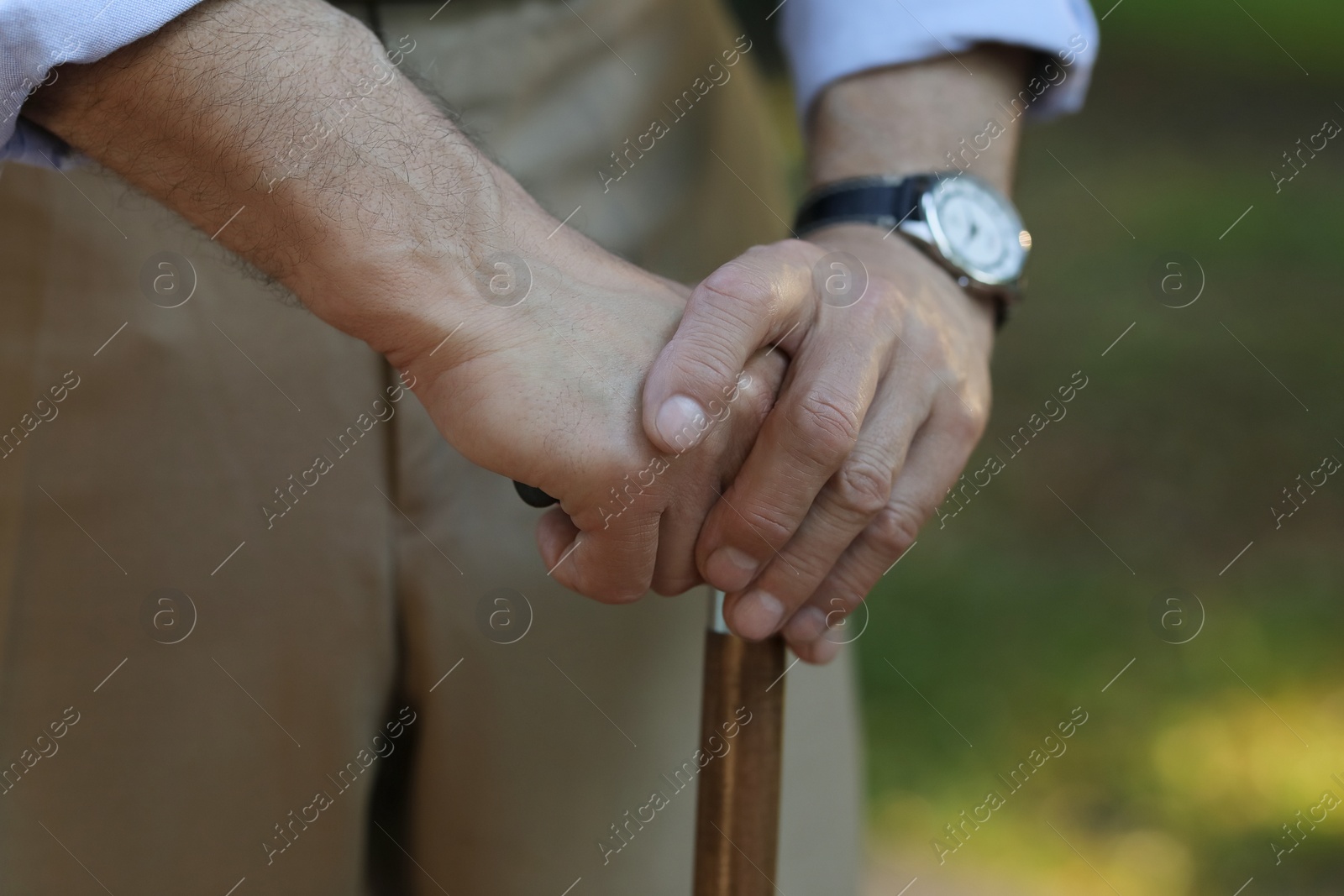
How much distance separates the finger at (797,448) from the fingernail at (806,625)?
0.20 feet

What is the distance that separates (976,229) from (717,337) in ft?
1.11

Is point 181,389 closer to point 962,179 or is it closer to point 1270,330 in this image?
point 962,179

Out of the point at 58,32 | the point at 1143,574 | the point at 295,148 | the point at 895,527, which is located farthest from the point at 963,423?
the point at 1143,574

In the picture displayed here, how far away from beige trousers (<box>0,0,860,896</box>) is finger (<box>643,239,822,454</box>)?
286mm

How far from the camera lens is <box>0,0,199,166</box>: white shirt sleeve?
1.69 feet

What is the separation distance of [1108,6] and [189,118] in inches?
226

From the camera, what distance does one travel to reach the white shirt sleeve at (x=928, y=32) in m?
0.83

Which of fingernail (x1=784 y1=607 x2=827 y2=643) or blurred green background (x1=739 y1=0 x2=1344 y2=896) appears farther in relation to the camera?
blurred green background (x1=739 y1=0 x2=1344 y2=896)

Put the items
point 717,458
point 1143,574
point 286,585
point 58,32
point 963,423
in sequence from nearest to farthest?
1. point 58,32
2. point 717,458
3. point 963,423
4. point 286,585
5. point 1143,574

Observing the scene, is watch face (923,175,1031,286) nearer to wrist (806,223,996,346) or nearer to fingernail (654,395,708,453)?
wrist (806,223,996,346)

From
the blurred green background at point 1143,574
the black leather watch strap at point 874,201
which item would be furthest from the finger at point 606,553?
the blurred green background at point 1143,574

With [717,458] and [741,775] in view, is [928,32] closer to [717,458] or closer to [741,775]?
[717,458]

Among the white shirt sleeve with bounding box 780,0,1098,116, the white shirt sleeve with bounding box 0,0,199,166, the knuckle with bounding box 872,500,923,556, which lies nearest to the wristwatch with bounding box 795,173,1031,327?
the white shirt sleeve with bounding box 780,0,1098,116

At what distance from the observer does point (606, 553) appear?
0.61 metres
